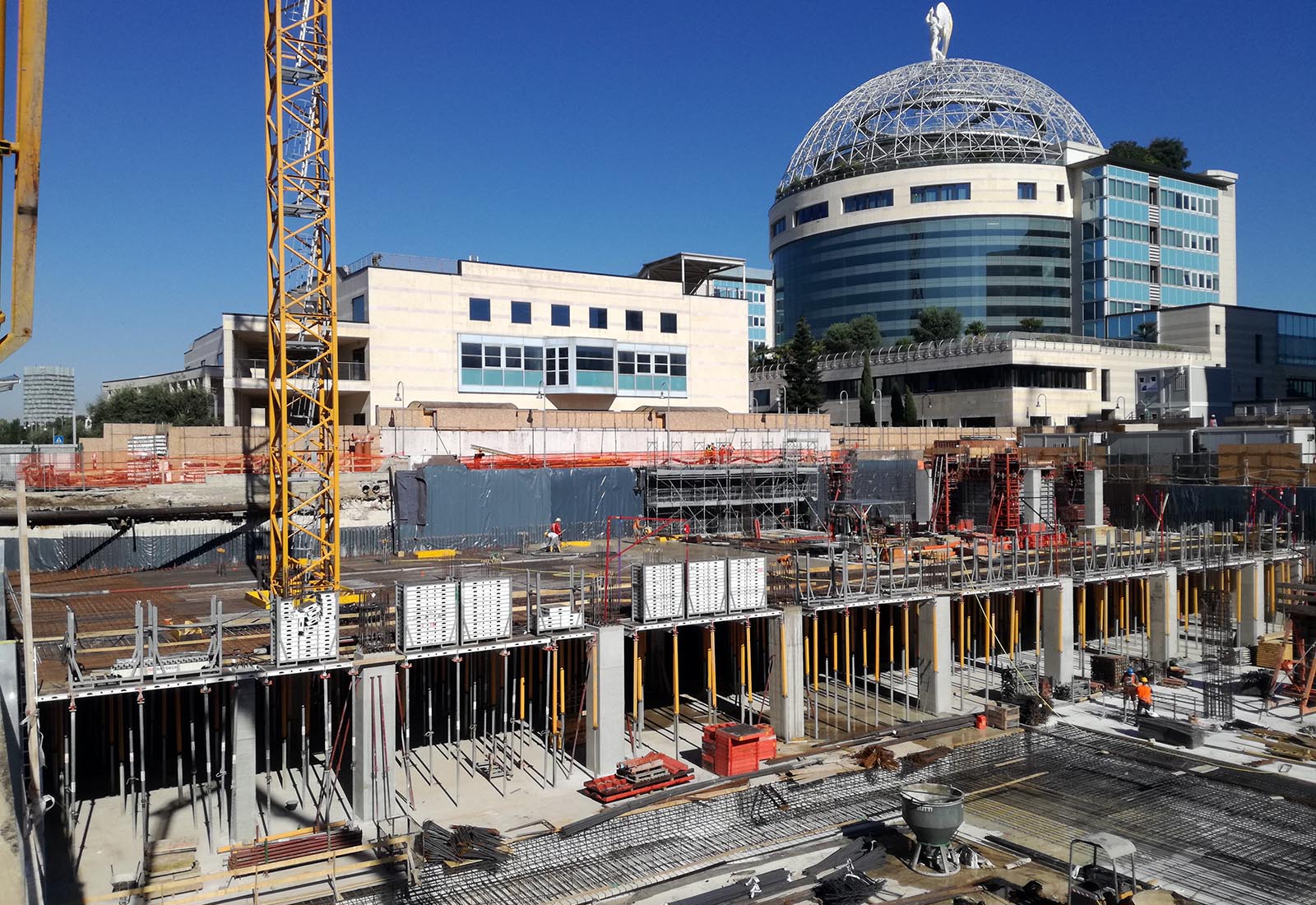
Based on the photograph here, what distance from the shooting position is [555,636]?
23.0m

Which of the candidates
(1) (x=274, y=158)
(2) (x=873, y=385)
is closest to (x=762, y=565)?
(1) (x=274, y=158)

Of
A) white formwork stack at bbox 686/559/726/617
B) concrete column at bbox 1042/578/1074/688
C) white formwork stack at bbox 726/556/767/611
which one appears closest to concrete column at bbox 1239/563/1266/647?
concrete column at bbox 1042/578/1074/688

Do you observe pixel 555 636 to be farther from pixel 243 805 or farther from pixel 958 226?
pixel 958 226

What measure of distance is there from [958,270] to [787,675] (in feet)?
Result: 309

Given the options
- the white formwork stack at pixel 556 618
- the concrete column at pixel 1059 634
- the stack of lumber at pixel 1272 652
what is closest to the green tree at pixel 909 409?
the stack of lumber at pixel 1272 652

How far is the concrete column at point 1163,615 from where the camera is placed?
3431 cm

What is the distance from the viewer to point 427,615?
21641mm

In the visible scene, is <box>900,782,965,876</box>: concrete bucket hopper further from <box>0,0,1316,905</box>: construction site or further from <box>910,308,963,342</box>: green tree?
<box>910,308,963,342</box>: green tree

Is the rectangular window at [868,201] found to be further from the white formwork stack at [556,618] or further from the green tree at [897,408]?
the white formwork stack at [556,618]

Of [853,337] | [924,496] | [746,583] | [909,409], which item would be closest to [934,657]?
[746,583]

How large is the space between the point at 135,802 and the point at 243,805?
2.85m

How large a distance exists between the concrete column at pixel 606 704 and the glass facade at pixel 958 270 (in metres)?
97.6

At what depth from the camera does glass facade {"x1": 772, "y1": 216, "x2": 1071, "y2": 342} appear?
110 m

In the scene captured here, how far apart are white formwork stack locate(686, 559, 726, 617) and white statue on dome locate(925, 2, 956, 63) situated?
112 meters
